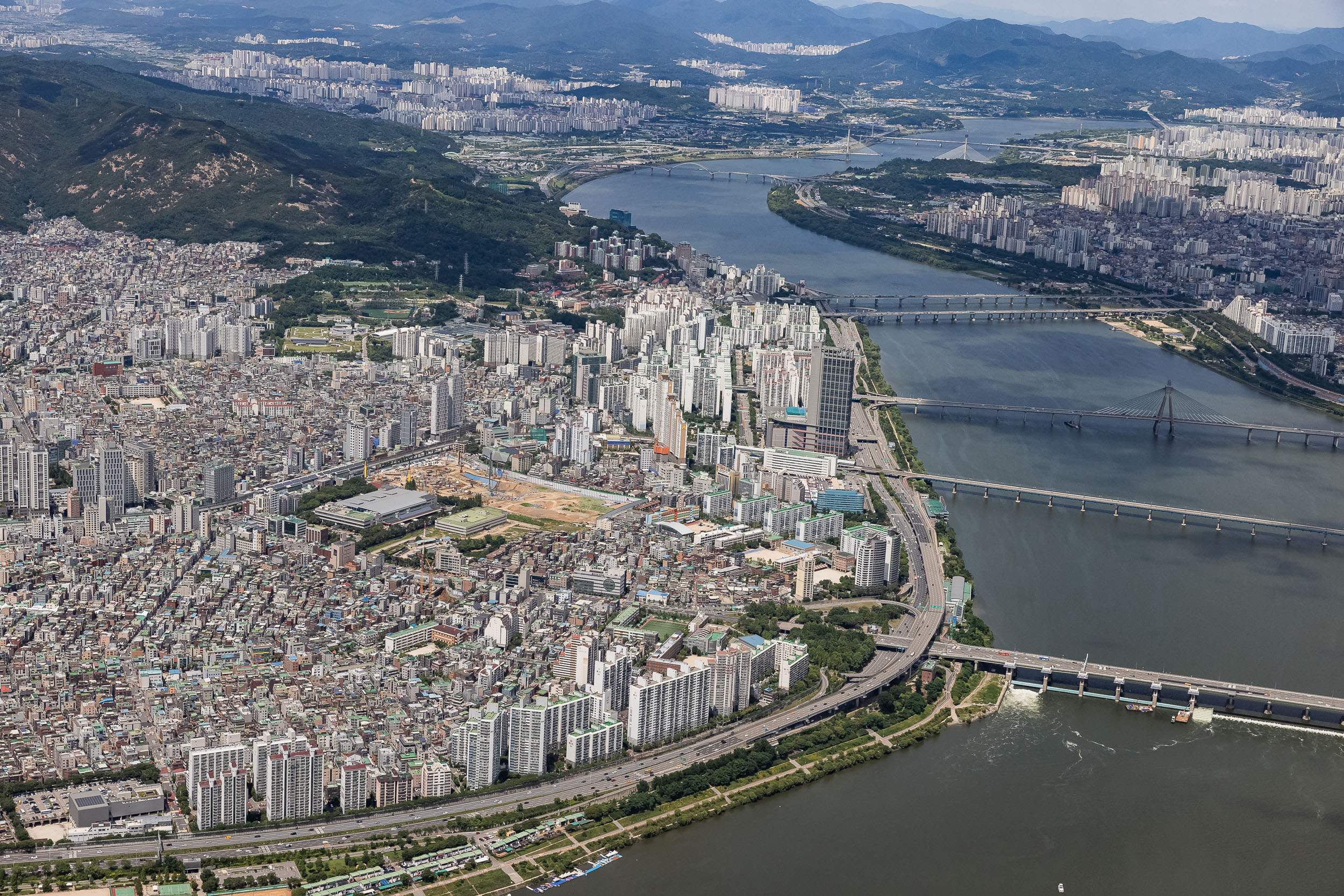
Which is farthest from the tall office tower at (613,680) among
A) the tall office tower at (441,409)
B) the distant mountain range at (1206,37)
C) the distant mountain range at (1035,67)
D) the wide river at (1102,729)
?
the distant mountain range at (1206,37)

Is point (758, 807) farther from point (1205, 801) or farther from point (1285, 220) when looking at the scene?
point (1285, 220)

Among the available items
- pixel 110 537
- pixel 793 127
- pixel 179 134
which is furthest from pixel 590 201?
pixel 110 537

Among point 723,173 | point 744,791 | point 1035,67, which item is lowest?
point 744,791

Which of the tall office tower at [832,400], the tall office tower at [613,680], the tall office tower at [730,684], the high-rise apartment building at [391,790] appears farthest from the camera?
the tall office tower at [832,400]

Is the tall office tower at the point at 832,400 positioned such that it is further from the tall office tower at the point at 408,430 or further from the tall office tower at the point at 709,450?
the tall office tower at the point at 408,430

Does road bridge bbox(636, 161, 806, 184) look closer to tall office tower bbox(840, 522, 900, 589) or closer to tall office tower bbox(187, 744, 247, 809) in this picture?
tall office tower bbox(840, 522, 900, 589)

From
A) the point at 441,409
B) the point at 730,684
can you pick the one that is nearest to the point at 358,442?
the point at 441,409

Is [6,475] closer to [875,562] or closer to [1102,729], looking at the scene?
[875,562]

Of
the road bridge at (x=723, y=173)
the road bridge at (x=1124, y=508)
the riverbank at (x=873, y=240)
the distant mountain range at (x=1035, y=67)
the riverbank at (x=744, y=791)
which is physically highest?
the distant mountain range at (x=1035, y=67)

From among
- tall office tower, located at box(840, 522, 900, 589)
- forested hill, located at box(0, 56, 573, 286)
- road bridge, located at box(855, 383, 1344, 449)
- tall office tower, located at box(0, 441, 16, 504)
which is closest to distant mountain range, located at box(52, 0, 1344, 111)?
forested hill, located at box(0, 56, 573, 286)
